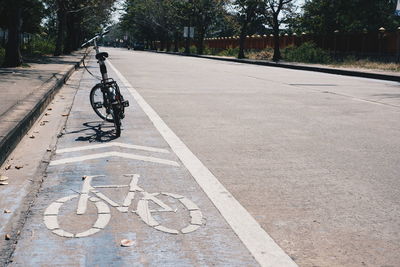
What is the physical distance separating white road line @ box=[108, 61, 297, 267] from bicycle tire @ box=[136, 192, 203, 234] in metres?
0.19

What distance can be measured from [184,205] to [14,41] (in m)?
17.9

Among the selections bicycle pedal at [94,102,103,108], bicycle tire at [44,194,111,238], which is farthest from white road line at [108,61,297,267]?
bicycle pedal at [94,102,103,108]

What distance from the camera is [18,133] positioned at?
708 cm

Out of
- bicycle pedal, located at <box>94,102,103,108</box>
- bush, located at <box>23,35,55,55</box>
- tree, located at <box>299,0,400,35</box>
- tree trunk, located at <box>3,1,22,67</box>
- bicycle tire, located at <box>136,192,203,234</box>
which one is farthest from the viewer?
tree, located at <box>299,0,400,35</box>

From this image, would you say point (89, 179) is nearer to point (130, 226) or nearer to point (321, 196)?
point (130, 226)

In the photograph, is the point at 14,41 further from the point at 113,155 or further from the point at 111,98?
the point at 113,155

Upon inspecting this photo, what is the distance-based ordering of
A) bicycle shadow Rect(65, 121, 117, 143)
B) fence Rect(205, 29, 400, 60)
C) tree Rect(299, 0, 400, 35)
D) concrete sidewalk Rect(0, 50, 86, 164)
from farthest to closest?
tree Rect(299, 0, 400, 35) < fence Rect(205, 29, 400, 60) < bicycle shadow Rect(65, 121, 117, 143) < concrete sidewalk Rect(0, 50, 86, 164)

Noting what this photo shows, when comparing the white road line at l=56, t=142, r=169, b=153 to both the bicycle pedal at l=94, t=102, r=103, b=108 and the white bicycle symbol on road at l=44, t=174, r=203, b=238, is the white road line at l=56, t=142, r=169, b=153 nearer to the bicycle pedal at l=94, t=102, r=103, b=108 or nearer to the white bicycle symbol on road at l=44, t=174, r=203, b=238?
the white bicycle symbol on road at l=44, t=174, r=203, b=238

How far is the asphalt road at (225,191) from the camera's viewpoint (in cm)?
353

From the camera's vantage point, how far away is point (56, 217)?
4121 mm

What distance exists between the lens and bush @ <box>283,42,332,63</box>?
40.6m

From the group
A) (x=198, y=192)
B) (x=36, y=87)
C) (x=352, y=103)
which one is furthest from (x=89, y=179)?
(x=352, y=103)

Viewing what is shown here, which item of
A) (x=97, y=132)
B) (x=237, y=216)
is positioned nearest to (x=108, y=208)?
(x=237, y=216)

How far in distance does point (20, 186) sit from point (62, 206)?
2.62 feet
